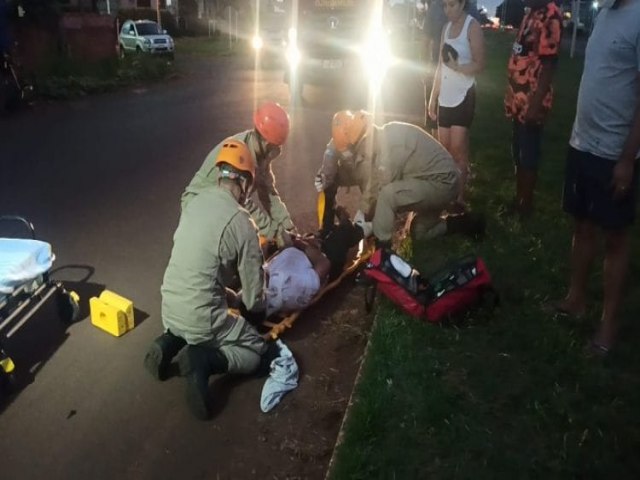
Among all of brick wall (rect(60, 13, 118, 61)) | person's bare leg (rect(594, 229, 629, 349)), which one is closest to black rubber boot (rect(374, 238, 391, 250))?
person's bare leg (rect(594, 229, 629, 349))

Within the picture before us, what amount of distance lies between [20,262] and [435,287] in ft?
9.29

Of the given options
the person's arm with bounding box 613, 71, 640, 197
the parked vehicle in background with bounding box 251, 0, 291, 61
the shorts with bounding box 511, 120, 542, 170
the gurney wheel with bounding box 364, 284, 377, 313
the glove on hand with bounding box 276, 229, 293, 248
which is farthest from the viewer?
the parked vehicle in background with bounding box 251, 0, 291, 61

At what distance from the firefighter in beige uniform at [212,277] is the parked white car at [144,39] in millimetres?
23440

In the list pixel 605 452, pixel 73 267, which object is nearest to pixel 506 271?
pixel 605 452

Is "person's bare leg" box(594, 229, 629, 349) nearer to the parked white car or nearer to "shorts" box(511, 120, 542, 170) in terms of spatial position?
"shorts" box(511, 120, 542, 170)

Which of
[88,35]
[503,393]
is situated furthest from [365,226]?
[88,35]

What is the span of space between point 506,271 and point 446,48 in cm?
265

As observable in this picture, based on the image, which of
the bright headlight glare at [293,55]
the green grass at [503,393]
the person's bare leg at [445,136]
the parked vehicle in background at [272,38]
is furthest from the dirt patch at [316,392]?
the parked vehicle in background at [272,38]

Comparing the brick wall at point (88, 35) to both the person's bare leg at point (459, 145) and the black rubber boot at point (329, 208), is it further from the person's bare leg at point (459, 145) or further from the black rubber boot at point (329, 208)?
the black rubber boot at point (329, 208)

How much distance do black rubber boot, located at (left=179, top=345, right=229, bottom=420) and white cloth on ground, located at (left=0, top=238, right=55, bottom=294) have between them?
1.24 metres

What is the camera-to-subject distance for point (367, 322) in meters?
5.37

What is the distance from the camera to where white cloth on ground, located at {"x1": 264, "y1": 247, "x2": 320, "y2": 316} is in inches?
197

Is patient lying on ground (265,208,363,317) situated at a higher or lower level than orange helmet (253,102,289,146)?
lower

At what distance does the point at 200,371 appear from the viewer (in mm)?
4121
